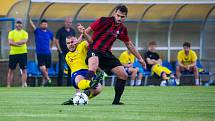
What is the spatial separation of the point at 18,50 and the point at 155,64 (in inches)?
192

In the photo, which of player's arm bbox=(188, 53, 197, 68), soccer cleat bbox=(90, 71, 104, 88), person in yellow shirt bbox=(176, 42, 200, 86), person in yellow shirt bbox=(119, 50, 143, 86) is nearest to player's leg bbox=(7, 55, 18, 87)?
person in yellow shirt bbox=(119, 50, 143, 86)

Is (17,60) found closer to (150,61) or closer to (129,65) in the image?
(129,65)

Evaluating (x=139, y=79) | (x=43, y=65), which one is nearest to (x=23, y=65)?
(x=43, y=65)

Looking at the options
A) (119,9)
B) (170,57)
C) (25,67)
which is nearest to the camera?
(119,9)

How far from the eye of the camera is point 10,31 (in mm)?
25250

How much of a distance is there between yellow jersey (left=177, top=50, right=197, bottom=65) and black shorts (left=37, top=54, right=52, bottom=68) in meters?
4.46

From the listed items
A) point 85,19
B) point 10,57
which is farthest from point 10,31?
point 85,19

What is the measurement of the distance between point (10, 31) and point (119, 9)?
11667 millimetres

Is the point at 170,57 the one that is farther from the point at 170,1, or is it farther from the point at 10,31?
the point at 10,31

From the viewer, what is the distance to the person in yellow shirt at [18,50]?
24.1 m

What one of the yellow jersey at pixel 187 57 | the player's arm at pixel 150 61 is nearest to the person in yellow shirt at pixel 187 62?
the yellow jersey at pixel 187 57

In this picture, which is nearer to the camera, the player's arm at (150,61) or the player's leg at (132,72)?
the player's leg at (132,72)

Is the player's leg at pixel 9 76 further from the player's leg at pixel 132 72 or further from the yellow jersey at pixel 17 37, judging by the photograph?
the player's leg at pixel 132 72

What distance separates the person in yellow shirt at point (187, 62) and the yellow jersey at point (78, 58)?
11.9 metres
